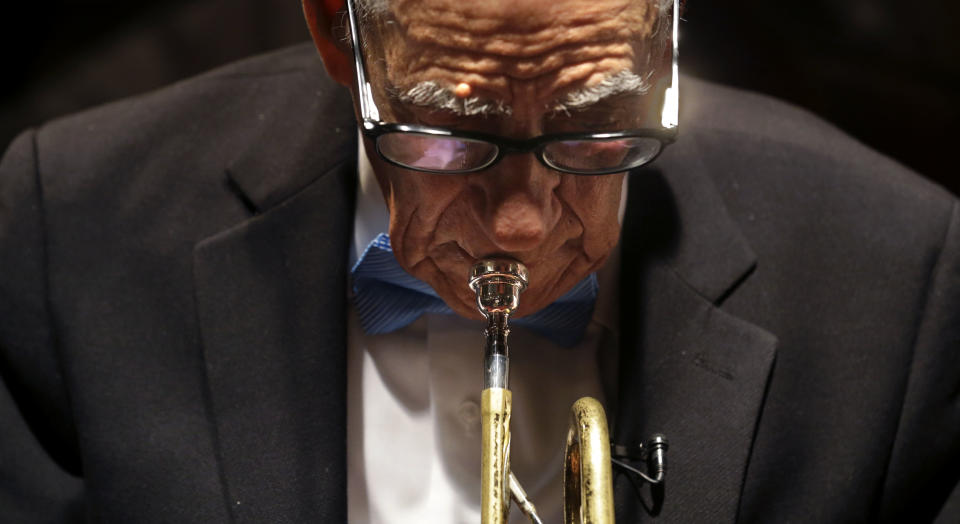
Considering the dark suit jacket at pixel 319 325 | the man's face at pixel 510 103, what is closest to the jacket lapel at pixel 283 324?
the dark suit jacket at pixel 319 325

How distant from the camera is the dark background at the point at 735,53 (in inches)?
88.7

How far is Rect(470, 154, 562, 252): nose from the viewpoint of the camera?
1.34 meters

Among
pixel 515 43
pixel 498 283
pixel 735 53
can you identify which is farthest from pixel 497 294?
pixel 735 53

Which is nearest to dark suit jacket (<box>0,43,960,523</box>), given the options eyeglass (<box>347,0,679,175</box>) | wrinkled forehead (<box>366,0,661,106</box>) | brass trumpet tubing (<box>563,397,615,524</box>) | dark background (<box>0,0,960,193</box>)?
brass trumpet tubing (<box>563,397,615,524</box>)

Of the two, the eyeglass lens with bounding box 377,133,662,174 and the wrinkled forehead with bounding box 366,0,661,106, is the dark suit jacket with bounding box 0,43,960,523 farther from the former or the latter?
the wrinkled forehead with bounding box 366,0,661,106

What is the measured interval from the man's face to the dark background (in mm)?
942

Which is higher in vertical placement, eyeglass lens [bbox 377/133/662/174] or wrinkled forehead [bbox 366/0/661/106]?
wrinkled forehead [bbox 366/0/661/106]

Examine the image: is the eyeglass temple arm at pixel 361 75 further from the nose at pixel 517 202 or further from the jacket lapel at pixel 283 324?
the jacket lapel at pixel 283 324

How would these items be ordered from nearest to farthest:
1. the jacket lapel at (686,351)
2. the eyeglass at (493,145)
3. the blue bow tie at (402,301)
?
the eyeglass at (493,145) → the jacket lapel at (686,351) → the blue bow tie at (402,301)

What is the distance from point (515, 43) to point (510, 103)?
0.23ft

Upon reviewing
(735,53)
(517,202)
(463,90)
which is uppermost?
(735,53)

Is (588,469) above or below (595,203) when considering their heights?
below

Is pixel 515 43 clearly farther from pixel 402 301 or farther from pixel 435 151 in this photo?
pixel 402 301

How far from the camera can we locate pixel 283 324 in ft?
5.30
